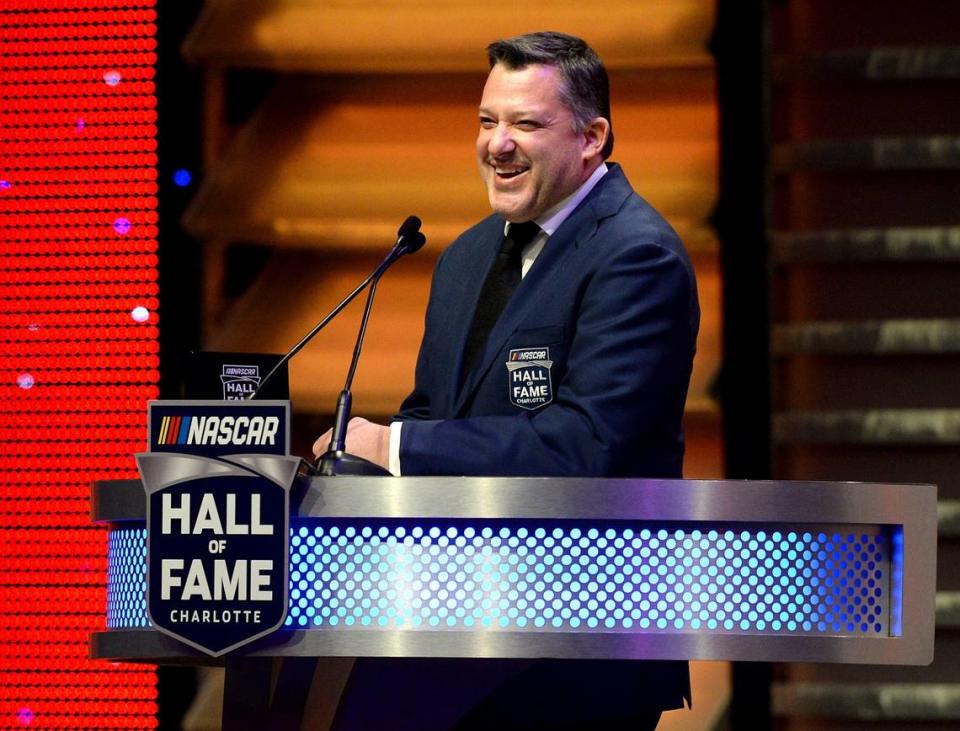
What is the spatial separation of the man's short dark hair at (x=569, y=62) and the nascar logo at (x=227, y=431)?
0.73 m

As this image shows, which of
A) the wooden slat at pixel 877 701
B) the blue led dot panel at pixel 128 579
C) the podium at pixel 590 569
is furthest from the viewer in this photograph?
the wooden slat at pixel 877 701

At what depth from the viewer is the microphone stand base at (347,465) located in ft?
5.67

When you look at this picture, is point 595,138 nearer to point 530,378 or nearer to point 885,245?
point 530,378

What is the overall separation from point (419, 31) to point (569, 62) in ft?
5.26

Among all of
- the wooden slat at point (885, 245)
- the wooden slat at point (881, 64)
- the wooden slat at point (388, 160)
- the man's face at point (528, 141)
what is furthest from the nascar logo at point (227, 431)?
the wooden slat at point (881, 64)

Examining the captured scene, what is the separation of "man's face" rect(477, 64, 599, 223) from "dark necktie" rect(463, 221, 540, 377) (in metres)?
0.05

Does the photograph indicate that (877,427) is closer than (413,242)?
No

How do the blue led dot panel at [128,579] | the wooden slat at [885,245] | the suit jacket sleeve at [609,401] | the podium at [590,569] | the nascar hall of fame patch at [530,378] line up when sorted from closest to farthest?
the podium at [590,569], the blue led dot panel at [128,579], the suit jacket sleeve at [609,401], the nascar hall of fame patch at [530,378], the wooden slat at [885,245]

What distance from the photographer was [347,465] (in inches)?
68.6

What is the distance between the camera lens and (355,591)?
5.09 feet

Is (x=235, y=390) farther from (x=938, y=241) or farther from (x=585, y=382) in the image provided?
(x=938, y=241)

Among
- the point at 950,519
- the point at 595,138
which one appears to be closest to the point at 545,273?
the point at 595,138

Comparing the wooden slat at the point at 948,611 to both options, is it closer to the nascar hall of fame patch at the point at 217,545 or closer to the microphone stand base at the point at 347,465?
the microphone stand base at the point at 347,465

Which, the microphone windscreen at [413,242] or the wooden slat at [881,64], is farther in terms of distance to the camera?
the wooden slat at [881,64]
